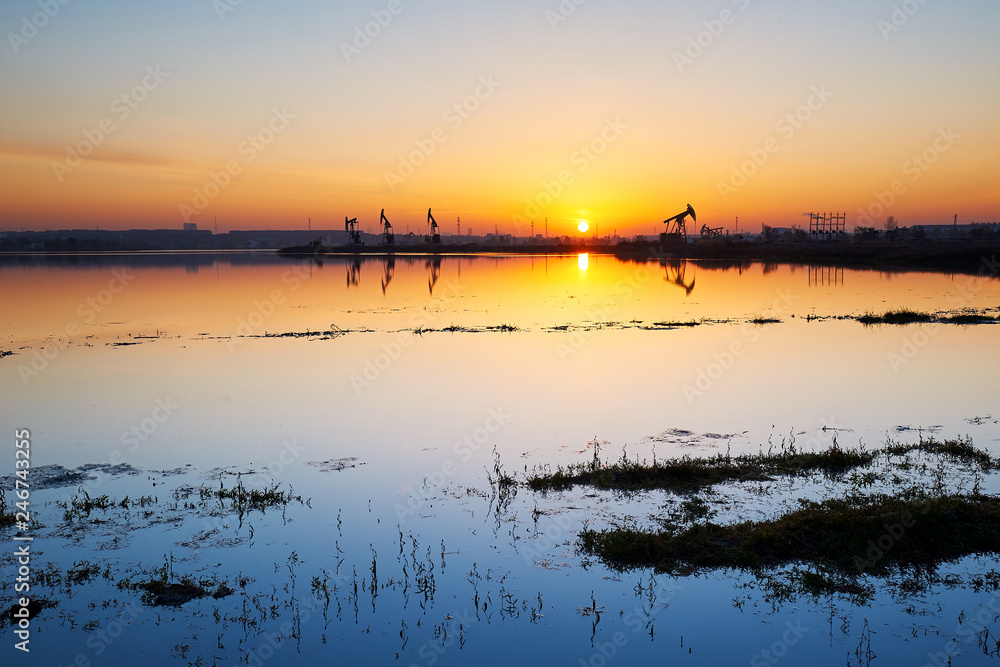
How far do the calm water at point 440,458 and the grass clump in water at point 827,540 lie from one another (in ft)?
0.85

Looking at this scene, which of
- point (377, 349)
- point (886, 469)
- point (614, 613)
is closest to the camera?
point (614, 613)

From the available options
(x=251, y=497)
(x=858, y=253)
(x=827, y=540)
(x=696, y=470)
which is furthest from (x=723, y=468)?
(x=858, y=253)

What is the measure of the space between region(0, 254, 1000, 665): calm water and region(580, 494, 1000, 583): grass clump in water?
0.26 m

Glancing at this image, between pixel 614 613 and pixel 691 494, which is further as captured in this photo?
pixel 691 494

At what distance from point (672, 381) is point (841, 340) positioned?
8265 mm

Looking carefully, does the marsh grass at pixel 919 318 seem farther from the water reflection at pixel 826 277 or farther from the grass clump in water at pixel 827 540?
the grass clump in water at pixel 827 540

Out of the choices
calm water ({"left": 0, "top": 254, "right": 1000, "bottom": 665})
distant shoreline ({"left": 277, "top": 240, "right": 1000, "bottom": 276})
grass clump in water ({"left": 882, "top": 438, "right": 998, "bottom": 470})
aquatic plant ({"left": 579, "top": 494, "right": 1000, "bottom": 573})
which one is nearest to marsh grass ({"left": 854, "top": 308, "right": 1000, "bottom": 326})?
calm water ({"left": 0, "top": 254, "right": 1000, "bottom": 665})

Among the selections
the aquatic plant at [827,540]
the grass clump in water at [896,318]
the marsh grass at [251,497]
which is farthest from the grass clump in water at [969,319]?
the marsh grass at [251,497]

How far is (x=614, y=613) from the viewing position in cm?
605

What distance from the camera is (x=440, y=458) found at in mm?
10391

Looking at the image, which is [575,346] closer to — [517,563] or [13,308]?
[517,563]

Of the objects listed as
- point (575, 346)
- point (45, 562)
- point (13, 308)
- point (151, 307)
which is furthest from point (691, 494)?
point (13, 308)

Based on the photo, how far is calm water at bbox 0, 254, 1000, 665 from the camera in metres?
5.74

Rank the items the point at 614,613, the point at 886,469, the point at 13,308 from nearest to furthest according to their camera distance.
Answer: the point at 614,613 < the point at 886,469 < the point at 13,308
